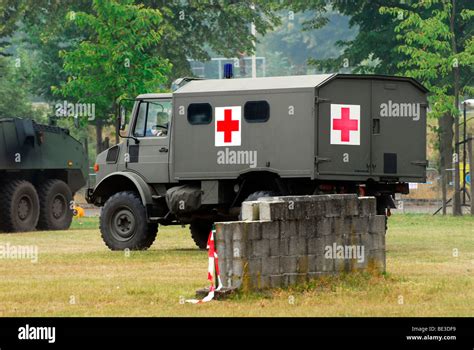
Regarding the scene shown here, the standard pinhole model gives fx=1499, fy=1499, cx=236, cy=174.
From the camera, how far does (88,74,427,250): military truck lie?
85.0 ft

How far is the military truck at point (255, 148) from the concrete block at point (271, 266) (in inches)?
280

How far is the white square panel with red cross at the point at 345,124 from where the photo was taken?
26000mm

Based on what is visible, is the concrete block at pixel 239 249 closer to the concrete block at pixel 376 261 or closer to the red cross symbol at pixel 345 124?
the concrete block at pixel 376 261

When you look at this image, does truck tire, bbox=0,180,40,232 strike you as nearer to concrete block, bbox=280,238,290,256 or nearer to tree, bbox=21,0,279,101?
concrete block, bbox=280,238,290,256

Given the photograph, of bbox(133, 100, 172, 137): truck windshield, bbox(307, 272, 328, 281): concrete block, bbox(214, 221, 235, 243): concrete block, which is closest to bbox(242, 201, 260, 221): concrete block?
bbox(214, 221, 235, 243): concrete block

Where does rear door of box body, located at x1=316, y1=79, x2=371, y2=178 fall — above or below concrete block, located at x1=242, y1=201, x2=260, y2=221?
above

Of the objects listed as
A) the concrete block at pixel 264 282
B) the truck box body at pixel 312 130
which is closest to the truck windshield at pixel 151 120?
the truck box body at pixel 312 130

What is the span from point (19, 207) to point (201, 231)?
8.41 meters

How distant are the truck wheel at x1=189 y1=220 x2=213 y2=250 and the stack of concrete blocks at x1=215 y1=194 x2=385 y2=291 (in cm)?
834

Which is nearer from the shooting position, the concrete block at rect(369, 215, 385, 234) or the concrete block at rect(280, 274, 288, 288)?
the concrete block at rect(280, 274, 288, 288)

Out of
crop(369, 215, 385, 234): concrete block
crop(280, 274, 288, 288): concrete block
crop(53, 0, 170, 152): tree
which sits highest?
crop(53, 0, 170, 152): tree

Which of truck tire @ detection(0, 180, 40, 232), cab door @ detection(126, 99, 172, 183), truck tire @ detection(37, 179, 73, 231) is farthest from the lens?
truck tire @ detection(37, 179, 73, 231)
